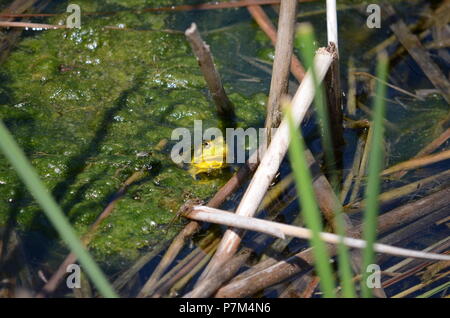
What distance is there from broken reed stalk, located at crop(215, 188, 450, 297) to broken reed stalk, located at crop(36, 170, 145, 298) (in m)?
0.63

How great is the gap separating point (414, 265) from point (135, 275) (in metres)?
1.20

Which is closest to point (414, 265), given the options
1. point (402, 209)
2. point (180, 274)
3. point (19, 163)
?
point (402, 209)

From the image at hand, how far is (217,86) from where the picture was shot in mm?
2719

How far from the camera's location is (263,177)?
2.32m

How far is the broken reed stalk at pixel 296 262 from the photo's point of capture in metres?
2.19

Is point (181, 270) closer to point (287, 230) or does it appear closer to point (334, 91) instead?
point (287, 230)

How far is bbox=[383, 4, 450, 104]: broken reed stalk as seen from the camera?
11.0 feet

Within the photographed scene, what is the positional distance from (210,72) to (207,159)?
0.47 metres

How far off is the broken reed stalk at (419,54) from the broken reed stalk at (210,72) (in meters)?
1.24

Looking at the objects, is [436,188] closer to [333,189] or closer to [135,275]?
[333,189]

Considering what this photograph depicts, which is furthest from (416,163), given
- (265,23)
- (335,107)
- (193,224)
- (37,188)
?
(37,188)

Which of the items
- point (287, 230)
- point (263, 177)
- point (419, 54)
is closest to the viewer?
point (287, 230)

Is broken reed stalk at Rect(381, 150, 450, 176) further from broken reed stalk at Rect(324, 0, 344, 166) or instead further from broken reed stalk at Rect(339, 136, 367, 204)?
broken reed stalk at Rect(324, 0, 344, 166)
